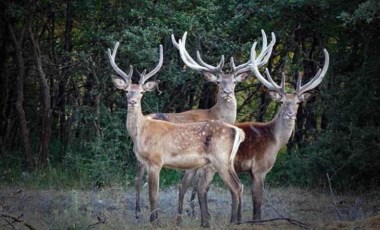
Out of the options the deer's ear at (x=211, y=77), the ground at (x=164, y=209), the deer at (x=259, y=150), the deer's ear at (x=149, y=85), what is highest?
the deer's ear at (x=211, y=77)

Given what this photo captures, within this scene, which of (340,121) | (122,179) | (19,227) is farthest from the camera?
(122,179)

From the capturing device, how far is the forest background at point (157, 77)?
12.7 metres

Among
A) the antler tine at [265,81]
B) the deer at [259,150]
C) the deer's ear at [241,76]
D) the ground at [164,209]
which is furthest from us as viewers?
the deer's ear at [241,76]

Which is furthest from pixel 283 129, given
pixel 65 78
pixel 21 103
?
pixel 65 78

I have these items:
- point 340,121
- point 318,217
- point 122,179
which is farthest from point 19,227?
point 340,121

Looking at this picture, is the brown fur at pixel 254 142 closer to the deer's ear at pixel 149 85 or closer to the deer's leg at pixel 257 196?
the deer's leg at pixel 257 196

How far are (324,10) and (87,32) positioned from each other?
14.3 ft

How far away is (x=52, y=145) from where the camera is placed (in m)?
15.6

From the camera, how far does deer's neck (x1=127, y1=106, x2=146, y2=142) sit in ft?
32.0

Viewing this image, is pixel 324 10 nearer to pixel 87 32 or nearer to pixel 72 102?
pixel 87 32

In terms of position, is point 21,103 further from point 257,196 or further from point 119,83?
point 257,196

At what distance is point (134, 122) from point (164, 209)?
171 centimetres

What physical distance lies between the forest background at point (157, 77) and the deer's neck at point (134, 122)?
3707 millimetres

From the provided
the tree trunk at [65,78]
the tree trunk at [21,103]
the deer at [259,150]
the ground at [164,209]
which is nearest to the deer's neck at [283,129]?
the deer at [259,150]
